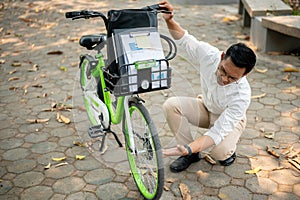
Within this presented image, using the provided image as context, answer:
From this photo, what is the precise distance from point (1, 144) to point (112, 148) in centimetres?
112

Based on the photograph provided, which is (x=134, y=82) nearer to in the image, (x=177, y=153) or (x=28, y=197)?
(x=177, y=153)

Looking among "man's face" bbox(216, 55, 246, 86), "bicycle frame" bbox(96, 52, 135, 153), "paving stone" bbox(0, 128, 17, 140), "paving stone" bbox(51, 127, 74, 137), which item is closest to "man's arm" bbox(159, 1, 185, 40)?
"man's face" bbox(216, 55, 246, 86)

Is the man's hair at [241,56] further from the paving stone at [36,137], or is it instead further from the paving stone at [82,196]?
the paving stone at [36,137]

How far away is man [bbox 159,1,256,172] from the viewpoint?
263 cm

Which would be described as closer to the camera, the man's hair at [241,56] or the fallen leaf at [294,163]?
the man's hair at [241,56]

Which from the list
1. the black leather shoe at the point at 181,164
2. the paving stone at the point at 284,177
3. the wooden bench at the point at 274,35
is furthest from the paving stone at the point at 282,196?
the wooden bench at the point at 274,35

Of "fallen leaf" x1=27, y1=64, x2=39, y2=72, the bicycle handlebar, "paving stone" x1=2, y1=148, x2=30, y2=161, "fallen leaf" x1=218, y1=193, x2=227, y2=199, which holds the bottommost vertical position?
"fallen leaf" x1=218, y1=193, x2=227, y2=199

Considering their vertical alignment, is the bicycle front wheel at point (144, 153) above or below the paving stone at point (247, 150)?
above

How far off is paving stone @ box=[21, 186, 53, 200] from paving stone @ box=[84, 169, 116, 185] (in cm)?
33

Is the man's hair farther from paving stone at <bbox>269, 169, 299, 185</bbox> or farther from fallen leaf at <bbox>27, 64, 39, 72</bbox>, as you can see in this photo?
fallen leaf at <bbox>27, 64, 39, 72</bbox>

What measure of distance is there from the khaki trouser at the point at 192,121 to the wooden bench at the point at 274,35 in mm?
2713

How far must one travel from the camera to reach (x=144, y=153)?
2814mm

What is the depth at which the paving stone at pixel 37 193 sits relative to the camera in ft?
9.62

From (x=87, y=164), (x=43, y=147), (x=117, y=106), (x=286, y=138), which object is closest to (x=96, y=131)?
(x=87, y=164)
